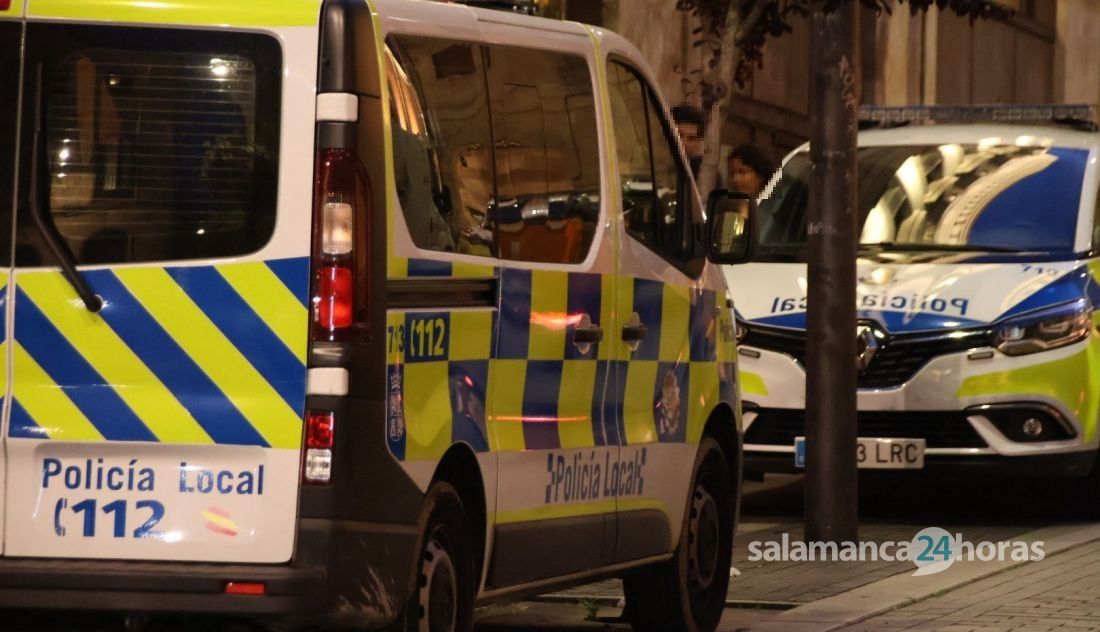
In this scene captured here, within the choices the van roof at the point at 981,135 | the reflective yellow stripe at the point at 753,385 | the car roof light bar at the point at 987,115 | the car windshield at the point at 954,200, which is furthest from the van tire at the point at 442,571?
the car roof light bar at the point at 987,115

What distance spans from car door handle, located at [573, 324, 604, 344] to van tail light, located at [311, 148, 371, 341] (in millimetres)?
1398

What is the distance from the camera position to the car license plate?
439 inches

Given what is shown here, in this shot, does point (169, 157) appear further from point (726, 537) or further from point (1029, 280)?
point (1029, 280)

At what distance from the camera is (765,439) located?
38.4ft

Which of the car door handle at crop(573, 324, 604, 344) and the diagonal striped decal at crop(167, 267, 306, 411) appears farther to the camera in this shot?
the car door handle at crop(573, 324, 604, 344)

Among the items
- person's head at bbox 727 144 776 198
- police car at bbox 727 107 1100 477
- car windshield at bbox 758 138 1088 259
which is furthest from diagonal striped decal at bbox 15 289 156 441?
person's head at bbox 727 144 776 198

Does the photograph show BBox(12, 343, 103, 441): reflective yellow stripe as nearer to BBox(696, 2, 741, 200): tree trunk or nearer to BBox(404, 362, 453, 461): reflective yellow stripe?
BBox(404, 362, 453, 461): reflective yellow stripe

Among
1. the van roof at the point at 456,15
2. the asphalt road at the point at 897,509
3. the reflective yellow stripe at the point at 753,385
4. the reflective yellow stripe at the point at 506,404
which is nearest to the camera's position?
the van roof at the point at 456,15

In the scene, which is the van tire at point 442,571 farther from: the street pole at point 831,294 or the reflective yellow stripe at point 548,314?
the street pole at point 831,294

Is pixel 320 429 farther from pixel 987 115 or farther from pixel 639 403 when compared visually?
pixel 987 115

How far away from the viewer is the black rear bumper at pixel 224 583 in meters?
5.73

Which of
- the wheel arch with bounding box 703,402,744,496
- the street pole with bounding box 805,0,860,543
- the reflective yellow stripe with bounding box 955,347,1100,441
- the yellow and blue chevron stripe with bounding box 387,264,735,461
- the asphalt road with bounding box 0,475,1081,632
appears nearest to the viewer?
the yellow and blue chevron stripe with bounding box 387,264,735,461

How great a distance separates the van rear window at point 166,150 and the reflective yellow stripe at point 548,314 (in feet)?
3.97

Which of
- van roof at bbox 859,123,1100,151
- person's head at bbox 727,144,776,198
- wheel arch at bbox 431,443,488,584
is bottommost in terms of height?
wheel arch at bbox 431,443,488,584
